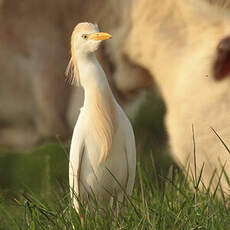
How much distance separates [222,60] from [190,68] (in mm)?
48

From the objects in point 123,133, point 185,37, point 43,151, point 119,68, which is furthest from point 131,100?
point 43,151

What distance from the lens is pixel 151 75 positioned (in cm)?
109

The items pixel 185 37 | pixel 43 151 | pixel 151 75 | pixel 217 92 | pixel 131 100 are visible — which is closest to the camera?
pixel 217 92

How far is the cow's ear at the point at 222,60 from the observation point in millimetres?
894

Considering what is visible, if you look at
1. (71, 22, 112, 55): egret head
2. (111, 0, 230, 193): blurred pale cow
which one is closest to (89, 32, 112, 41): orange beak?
(71, 22, 112, 55): egret head

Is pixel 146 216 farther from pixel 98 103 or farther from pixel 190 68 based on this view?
pixel 190 68

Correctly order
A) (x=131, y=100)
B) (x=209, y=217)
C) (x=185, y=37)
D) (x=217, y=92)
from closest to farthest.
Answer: (x=209, y=217) → (x=217, y=92) → (x=185, y=37) → (x=131, y=100)

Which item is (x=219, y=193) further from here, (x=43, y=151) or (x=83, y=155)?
(x=43, y=151)

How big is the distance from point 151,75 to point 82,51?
1.03 ft

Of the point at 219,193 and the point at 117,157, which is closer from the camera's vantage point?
the point at 117,157

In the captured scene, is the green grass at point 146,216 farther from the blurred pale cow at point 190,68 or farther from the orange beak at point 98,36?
the orange beak at point 98,36

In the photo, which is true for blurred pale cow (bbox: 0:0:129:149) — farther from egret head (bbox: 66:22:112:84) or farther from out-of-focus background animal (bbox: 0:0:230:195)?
egret head (bbox: 66:22:112:84)

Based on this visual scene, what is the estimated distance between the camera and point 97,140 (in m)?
0.79

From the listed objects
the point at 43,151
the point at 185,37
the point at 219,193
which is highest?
the point at 185,37
